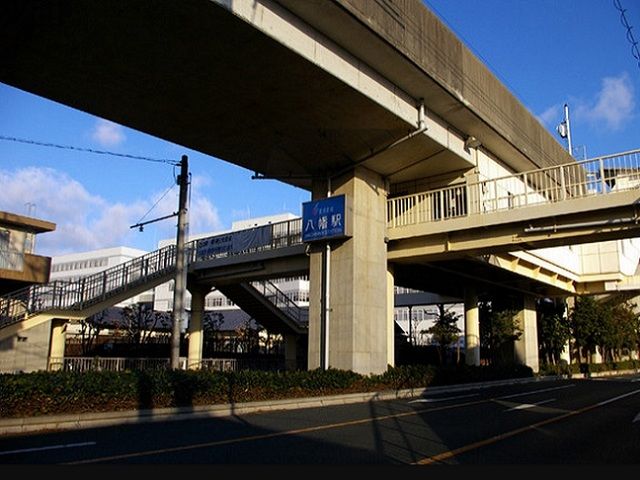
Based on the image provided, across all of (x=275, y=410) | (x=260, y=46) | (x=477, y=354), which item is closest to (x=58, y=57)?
(x=260, y=46)

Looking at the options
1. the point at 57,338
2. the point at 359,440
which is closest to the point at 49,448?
the point at 359,440

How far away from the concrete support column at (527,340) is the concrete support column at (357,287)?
1672cm

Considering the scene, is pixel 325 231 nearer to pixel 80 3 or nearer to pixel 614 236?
pixel 614 236

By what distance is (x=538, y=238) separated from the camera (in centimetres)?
2067

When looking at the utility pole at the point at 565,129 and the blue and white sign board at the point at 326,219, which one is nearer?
the blue and white sign board at the point at 326,219

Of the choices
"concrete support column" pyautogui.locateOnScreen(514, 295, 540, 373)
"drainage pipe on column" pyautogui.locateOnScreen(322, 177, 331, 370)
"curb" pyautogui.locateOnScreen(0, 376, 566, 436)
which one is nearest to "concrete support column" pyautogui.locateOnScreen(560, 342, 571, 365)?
"concrete support column" pyautogui.locateOnScreen(514, 295, 540, 373)

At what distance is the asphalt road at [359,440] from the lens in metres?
8.86

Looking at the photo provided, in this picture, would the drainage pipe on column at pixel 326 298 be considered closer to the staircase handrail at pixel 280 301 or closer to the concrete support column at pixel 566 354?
the staircase handrail at pixel 280 301

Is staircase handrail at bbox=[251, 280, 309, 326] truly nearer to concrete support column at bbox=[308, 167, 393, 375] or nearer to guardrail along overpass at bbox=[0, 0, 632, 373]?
guardrail along overpass at bbox=[0, 0, 632, 373]

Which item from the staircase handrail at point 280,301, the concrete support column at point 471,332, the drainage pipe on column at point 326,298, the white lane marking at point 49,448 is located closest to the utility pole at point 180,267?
the drainage pipe on column at point 326,298

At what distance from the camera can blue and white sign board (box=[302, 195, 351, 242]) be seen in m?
21.7

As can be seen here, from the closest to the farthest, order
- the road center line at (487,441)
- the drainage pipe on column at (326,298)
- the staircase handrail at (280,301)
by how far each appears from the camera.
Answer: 1. the road center line at (487,441)
2. the drainage pipe on column at (326,298)
3. the staircase handrail at (280,301)

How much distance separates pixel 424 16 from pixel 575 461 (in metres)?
15.2

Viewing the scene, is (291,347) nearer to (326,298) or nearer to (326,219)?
(326,298)
